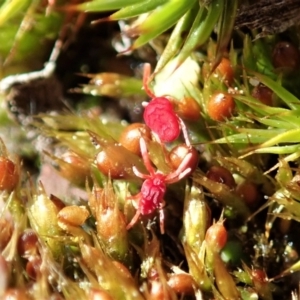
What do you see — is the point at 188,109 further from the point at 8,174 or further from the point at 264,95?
the point at 8,174

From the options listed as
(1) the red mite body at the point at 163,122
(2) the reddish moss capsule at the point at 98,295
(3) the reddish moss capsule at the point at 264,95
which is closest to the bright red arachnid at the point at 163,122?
(1) the red mite body at the point at 163,122

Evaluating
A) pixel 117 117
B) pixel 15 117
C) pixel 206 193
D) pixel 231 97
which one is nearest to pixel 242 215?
pixel 206 193

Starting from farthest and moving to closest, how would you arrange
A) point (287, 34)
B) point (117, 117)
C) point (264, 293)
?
point (117, 117), point (287, 34), point (264, 293)

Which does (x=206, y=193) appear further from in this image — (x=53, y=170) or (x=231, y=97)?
(x=53, y=170)

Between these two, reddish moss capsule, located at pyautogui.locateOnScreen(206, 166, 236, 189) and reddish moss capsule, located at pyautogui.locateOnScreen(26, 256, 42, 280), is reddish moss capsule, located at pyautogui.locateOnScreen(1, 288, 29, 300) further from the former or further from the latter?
reddish moss capsule, located at pyautogui.locateOnScreen(206, 166, 236, 189)

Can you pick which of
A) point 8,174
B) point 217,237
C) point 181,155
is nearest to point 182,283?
point 217,237
